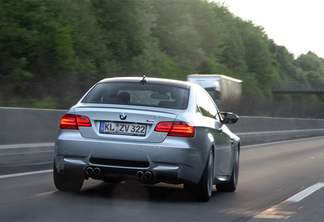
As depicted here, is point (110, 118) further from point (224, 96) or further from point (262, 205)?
point (224, 96)

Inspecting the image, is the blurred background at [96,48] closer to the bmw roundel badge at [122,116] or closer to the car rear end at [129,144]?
the car rear end at [129,144]

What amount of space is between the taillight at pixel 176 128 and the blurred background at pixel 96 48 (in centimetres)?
1050

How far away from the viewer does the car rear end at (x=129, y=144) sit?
19.9 feet

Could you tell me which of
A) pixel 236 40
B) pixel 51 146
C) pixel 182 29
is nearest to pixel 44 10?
pixel 51 146

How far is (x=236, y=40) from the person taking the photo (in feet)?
323

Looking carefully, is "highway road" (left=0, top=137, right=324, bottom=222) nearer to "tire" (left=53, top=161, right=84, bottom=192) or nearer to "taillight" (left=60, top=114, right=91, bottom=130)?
"tire" (left=53, top=161, right=84, bottom=192)

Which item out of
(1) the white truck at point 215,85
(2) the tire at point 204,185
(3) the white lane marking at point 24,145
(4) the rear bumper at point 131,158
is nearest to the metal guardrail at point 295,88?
(1) the white truck at point 215,85

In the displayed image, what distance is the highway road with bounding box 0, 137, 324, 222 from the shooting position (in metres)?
5.56

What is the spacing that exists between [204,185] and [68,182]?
1.71m

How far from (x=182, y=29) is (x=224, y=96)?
69.4 ft

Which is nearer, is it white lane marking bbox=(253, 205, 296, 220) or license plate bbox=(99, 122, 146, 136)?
white lane marking bbox=(253, 205, 296, 220)

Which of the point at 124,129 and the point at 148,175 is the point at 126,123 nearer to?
the point at 124,129

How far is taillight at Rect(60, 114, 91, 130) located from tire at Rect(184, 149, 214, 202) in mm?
1405

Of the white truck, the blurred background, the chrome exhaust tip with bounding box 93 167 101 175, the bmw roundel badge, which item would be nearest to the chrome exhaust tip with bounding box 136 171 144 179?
the chrome exhaust tip with bounding box 93 167 101 175
